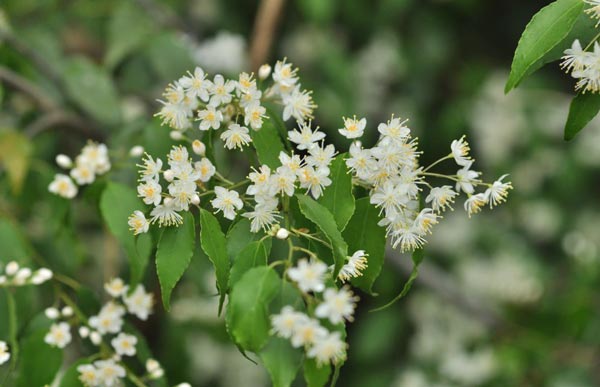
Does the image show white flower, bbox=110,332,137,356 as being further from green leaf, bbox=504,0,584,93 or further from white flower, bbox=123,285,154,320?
green leaf, bbox=504,0,584,93

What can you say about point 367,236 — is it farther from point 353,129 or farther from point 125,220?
point 125,220

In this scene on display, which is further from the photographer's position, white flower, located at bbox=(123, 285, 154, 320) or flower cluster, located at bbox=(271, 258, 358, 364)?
white flower, located at bbox=(123, 285, 154, 320)

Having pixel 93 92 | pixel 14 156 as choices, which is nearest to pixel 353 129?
pixel 14 156

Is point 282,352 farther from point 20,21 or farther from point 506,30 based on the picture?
point 506,30

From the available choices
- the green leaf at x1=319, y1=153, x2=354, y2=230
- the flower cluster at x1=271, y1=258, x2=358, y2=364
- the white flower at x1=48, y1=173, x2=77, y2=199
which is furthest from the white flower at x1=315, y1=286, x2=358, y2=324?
the white flower at x1=48, y1=173, x2=77, y2=199

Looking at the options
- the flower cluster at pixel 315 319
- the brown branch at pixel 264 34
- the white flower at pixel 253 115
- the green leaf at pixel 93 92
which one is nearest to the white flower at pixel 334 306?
the flower cluster at pixel 315 319

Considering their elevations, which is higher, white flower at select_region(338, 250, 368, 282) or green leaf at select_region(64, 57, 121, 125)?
green leaf at select_region(64, 57, 121, 125)

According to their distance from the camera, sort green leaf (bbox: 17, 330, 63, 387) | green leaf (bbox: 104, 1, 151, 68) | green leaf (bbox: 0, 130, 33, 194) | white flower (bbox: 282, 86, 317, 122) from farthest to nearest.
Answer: green leaf (bbox: 104, 1, 151, 68), green leaf (bbox: 0, 130, 33, 194), green leaf (bbox: 17, 330, 63, 387), white flower (bbox: 282, 86, 317, 122)
